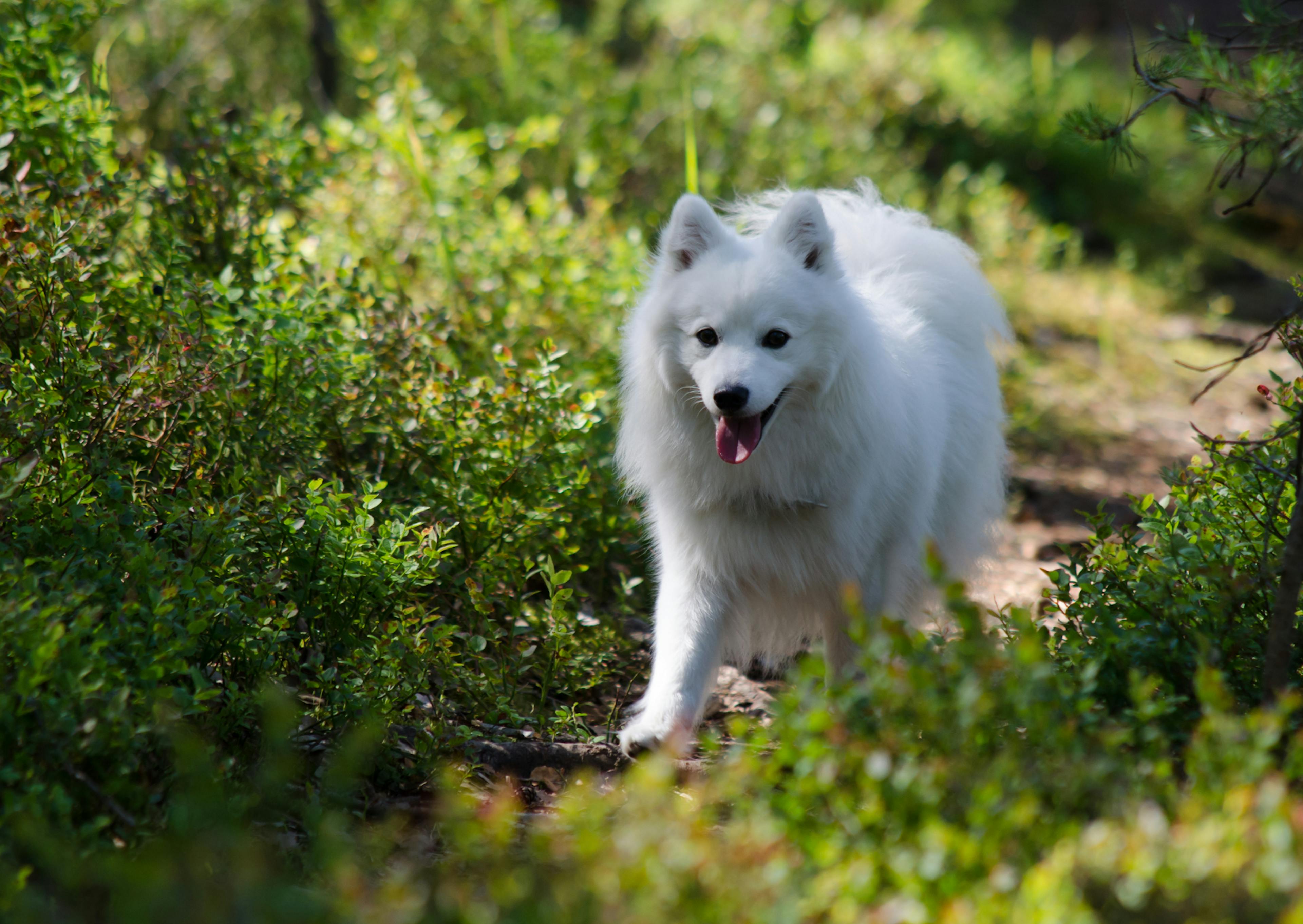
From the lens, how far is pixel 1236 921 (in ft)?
5.43

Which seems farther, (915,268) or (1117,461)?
(1117,461)

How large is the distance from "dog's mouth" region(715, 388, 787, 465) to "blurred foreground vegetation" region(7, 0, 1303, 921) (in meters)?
0.67

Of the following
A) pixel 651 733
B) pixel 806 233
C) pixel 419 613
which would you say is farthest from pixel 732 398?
pixel 419 613

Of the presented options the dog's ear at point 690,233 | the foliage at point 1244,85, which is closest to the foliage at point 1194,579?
the foliage at point 1244,85

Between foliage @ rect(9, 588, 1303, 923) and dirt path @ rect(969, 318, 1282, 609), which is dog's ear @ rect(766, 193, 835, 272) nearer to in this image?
foliage @ rect(9, 588, 1303, 923)

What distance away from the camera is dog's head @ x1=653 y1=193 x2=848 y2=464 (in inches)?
120

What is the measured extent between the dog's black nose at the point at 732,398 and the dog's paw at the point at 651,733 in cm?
92

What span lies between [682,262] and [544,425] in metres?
0.78

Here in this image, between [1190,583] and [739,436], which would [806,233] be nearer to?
[739,436]

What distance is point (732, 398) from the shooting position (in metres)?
2.97

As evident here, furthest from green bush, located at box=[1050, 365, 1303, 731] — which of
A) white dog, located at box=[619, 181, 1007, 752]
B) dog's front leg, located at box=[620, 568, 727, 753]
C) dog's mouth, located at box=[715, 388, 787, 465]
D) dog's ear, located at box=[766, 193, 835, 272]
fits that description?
dog's ear, located at box=[766, 193, 835, 272]

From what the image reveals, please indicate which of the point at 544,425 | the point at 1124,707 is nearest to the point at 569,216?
the point at 544,425

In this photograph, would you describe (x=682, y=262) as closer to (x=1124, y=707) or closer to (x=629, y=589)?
(x=629, y=589)

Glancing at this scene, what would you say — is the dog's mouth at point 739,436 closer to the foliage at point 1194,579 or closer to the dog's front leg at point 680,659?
the dog's front leg at point 680,659
